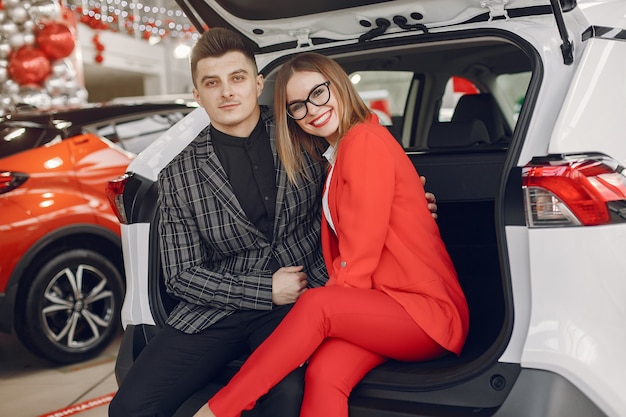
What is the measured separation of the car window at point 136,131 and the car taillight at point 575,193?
314cm

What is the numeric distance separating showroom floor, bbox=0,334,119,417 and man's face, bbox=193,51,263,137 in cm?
167

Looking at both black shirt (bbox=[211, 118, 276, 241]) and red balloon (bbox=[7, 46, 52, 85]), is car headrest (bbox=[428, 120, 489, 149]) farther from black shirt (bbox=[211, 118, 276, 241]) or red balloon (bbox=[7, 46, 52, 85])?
red balloon (bbox=[7, 46, 52, 85])

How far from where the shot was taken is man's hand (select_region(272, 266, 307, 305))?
2.18 m

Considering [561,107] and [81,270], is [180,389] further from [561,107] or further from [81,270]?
[81,270]

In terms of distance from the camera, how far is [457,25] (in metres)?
2.29

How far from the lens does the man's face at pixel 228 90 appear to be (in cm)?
229

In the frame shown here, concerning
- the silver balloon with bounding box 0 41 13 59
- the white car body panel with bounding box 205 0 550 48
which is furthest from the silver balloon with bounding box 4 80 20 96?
the white car body panel with bounding box 205 0 550 48

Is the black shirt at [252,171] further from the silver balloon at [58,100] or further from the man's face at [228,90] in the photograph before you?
the silver balloon at [58,100]

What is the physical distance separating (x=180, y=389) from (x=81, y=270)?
2.22 meters

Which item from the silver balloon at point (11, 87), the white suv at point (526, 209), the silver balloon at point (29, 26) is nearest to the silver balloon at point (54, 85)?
the silver balloon at point (11, 87)

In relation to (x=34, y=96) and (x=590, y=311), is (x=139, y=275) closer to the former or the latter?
(x=590, y=311)

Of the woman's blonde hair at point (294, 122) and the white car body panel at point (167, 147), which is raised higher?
the woman's blonde hair at point (294, 122)

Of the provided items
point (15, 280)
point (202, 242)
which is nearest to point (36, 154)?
point (15, 280)

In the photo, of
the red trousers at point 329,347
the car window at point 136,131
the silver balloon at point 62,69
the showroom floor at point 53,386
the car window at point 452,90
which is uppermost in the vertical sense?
the car window at point 452,90
